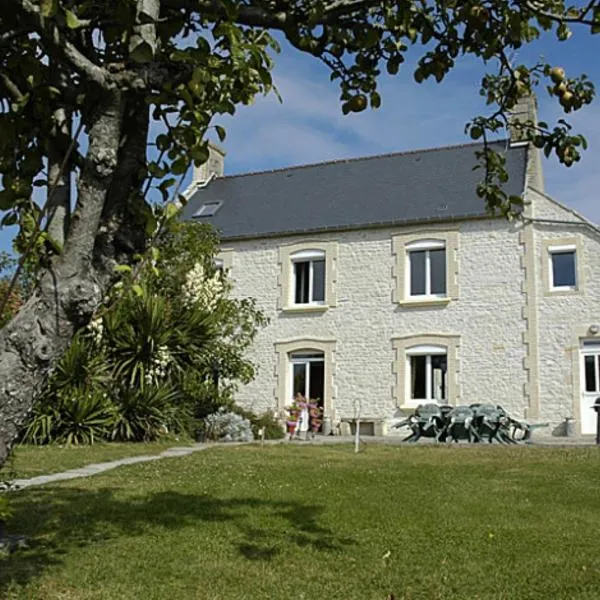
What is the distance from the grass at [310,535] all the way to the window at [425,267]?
10961 mm

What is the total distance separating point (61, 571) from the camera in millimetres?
4891

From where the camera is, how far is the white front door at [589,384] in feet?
61.6

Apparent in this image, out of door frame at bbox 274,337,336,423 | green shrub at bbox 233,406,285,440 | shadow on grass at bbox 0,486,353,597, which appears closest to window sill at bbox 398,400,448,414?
door frame at bbox 274,337,336,423

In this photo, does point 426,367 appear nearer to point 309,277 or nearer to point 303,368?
point 303,368

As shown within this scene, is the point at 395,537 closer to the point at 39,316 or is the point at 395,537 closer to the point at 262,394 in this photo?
the point at 39,316

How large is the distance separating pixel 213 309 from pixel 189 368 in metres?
1.81

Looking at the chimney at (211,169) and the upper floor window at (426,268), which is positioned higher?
the chimney at (211,169)

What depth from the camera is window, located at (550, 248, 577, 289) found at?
19.6 meters

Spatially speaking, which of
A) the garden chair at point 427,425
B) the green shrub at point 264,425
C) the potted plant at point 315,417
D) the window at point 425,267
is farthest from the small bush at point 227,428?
the window at point 425,267

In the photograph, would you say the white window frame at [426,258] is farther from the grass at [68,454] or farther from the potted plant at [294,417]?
the grass at [68,454]

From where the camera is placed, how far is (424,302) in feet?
67.7

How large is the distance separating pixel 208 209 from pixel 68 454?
1421 centimetres

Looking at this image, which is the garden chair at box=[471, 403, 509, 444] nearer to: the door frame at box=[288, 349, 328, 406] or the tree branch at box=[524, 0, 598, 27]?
the door frame at box=[288, 349, 328, 406]

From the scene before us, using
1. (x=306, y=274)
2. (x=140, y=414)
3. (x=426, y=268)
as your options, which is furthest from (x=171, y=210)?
(x=306, y=274)
